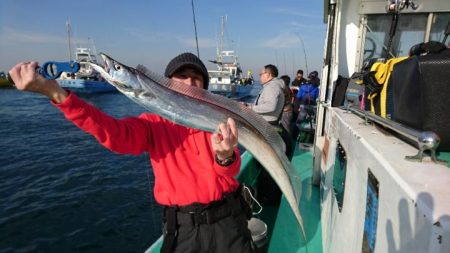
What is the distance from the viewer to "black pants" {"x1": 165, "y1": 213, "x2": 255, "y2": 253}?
2.19 metres

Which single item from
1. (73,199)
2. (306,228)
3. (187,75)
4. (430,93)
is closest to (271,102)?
(306,228)

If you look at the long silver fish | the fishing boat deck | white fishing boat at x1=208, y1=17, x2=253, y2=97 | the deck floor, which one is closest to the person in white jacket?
the fishing boat deck

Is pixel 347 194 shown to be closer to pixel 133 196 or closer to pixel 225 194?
pixel 225 194

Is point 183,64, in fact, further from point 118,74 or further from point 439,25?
point 439,25

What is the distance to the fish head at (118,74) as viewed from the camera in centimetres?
177

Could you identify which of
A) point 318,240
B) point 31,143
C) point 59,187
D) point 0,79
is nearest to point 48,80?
point 318,240

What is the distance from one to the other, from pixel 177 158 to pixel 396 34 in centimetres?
480

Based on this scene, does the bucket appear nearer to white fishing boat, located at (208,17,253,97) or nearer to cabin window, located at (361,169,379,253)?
cabin window, located at (361,169,379,253)

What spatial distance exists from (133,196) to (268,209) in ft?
16.1

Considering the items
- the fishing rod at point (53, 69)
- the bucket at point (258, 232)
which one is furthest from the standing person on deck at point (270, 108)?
the fishing rod at point (53, 69)

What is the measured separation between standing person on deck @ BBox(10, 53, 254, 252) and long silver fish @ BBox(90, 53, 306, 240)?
13 cm

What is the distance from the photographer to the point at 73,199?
911 centimetres

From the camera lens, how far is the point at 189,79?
2.33 metres

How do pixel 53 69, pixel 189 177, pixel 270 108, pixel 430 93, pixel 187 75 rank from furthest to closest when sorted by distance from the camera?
pixel 270 108, pixel 187 75, pixel 189 177, pixel 430 93, pixel 53 69
